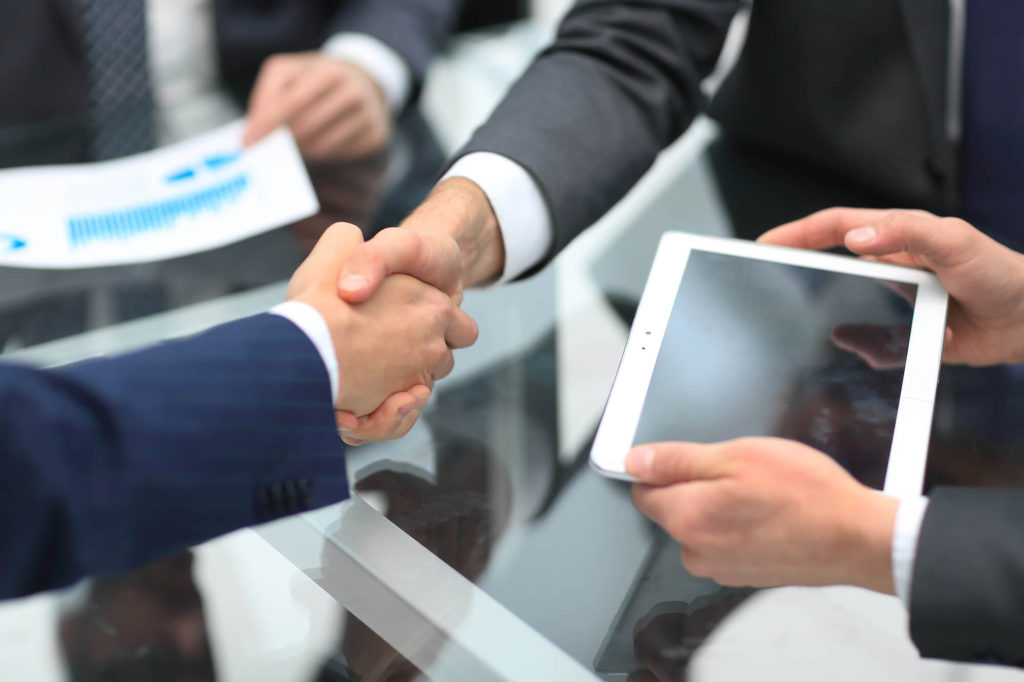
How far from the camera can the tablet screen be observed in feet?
1.91

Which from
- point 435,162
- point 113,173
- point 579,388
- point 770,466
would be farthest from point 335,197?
point 770,466

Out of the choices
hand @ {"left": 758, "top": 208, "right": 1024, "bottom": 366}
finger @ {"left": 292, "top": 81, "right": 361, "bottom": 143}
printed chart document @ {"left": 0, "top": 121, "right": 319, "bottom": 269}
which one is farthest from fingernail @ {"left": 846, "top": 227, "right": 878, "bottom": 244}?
finger @ {"left": 292, "top": 81, "right": 361, "bottom": 143}

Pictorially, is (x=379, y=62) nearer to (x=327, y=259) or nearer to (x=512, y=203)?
(x=512, y=203)

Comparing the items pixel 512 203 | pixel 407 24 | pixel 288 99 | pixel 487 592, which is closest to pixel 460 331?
pixel 512 203

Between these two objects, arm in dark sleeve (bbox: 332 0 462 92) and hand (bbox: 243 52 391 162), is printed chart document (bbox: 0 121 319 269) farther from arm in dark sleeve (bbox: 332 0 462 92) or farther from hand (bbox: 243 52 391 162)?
arm in dark sleeve (bbox: 332 0 462 92)

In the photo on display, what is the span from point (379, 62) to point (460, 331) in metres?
0.56

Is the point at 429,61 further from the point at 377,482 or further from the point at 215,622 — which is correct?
the point at 215,622

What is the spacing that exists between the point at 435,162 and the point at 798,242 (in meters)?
0.46

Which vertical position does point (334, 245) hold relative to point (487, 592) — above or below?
above

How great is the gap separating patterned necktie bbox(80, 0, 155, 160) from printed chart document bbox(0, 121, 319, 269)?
4.2 inches

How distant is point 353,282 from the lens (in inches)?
27.4

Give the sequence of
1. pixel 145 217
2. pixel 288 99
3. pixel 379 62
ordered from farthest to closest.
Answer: pixel 379 62, pixel 288 99, pixel 145 217

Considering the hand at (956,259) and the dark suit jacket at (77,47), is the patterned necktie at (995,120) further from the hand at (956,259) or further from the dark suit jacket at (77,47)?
the dark suit jacket at (77,47)

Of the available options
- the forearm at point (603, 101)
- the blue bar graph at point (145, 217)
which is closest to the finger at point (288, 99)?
the blue bar graph at point (145, 217)
